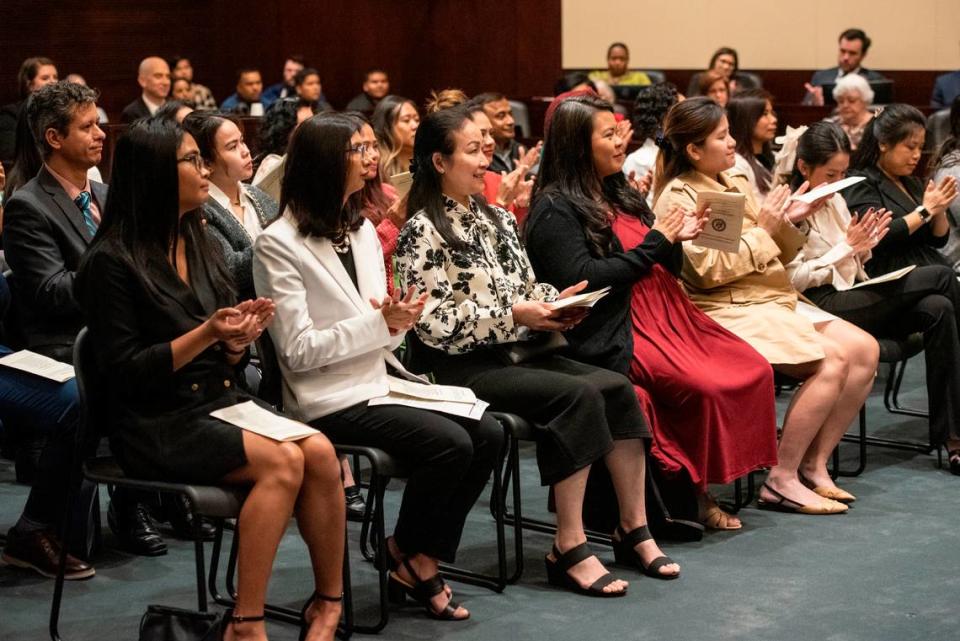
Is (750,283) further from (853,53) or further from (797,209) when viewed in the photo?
(853,53)

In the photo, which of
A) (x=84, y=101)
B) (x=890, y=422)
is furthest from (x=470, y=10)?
(x=84, y=101)

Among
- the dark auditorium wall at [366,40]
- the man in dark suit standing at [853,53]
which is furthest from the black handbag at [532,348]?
the dark auditorium wall at [366,40]

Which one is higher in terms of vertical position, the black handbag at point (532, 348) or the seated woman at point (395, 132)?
A: the seated woman at point (395, 132)

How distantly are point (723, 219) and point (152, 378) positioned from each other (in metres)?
1.78

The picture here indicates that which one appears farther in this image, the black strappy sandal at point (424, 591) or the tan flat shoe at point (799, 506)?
the tan flat shoe at point (799, 506)

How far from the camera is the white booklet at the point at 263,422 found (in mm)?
2915

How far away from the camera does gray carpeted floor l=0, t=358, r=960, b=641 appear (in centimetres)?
321

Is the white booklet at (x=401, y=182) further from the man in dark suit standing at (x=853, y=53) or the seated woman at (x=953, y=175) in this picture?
the man in dark suit standing at (x=853, y=53)

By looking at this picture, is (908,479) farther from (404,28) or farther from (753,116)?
(404,28)

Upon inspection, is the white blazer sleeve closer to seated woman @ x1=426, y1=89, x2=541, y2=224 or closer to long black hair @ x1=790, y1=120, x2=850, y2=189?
seated woman @ x1=426, y1=89, x2=541, y2=224

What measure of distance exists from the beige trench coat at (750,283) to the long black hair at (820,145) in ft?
1.57

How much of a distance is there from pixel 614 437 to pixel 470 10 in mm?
10104

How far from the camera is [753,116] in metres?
5.87

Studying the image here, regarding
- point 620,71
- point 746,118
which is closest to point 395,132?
point 746,118
